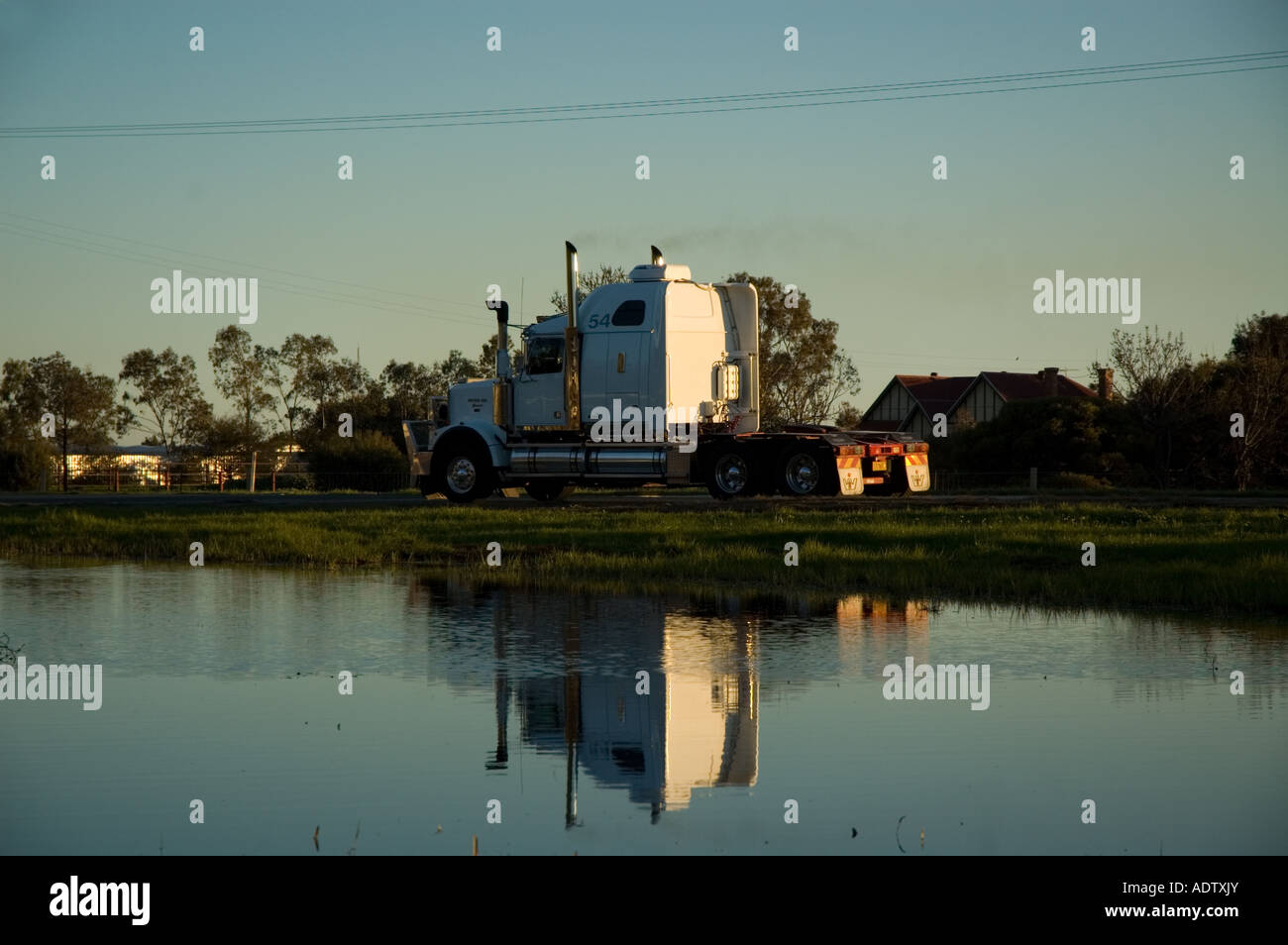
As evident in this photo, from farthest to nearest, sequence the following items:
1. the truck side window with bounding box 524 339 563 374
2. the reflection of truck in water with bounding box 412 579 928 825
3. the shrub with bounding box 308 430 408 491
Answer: the shrub with bounding box 308 430 408 491 < the truck side window with bounding box 524 339 563 374 < the reflection of truck in water with bounding box 412 579 928 825

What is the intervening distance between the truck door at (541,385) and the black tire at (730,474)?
3.35 meters

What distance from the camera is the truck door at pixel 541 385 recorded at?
32656mm

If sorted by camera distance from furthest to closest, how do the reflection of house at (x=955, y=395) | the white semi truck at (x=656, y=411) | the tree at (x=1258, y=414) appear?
the reflection of house at (x=955, y=395) → the tree at (x=1258, y=414) → the white semi truck at (x=656, y=411)

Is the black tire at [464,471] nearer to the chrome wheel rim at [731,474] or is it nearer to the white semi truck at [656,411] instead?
the white semi truck at [656,411]

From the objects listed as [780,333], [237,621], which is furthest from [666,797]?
[780,333]

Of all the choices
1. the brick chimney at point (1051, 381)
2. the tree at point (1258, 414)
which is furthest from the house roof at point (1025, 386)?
the tree at point (1258, 414)

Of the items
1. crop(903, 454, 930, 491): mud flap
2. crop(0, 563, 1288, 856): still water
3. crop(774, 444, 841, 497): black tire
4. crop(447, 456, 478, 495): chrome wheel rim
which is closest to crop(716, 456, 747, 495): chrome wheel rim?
crop(774, 444, 841, 497): black tire

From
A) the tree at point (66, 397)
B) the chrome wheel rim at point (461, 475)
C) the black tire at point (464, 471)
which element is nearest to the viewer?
the black tire at point (464, 471)

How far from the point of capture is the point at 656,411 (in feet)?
104

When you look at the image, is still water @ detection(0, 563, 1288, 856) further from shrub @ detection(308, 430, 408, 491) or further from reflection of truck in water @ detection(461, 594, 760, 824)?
shrub @ detection(308, 430, 408, 491)

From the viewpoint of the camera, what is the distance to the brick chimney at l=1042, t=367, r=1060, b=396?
94.2 m

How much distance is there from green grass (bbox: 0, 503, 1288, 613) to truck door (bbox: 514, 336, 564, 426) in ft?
7.33
